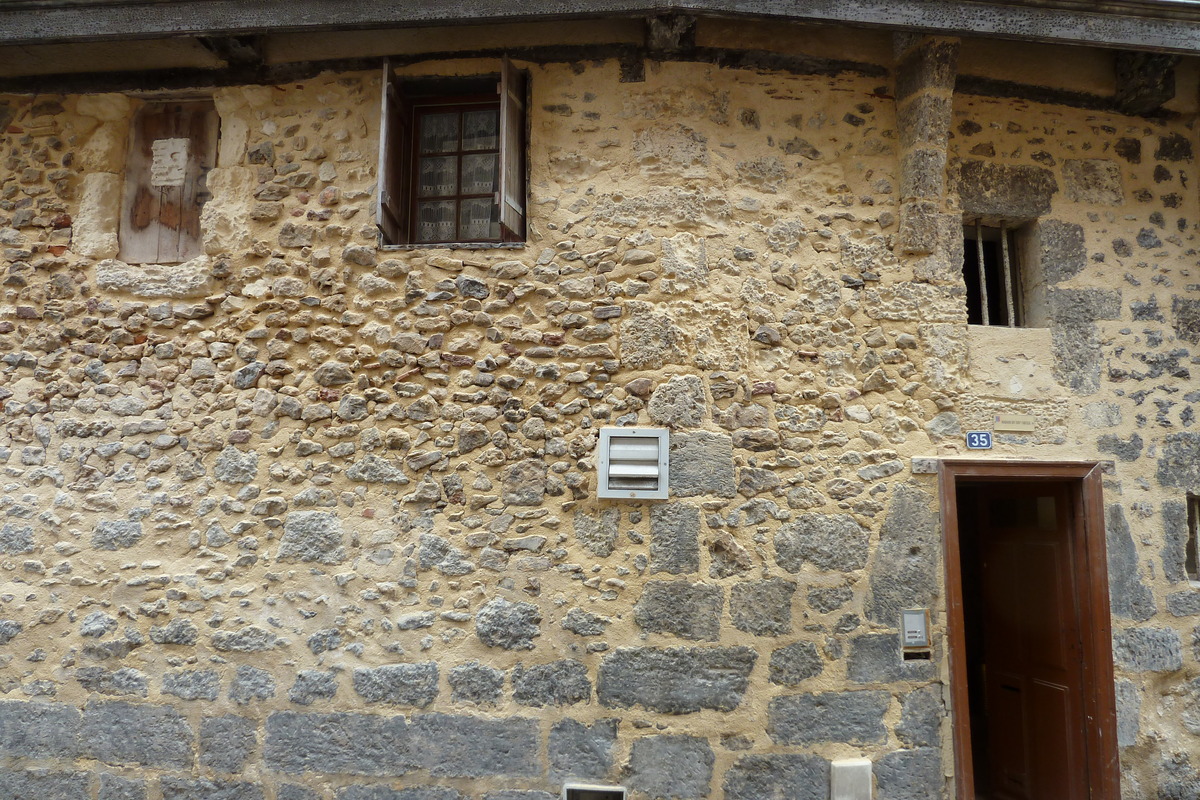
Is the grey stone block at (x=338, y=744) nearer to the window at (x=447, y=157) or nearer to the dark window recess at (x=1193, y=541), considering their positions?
the window at (x=447, y=157)

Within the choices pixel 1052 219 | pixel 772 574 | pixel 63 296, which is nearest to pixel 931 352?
pixel 1052 219

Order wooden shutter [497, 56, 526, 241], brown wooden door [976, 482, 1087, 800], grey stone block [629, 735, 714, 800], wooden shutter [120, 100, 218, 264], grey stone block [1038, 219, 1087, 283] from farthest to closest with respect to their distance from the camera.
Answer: wooden shutter [120, 100, 218, 264], grey stone block [1038, 219, 1087, 283], brown wooden door [976, 482, 1087, 800], wooden shutter [497, 56, 526, 241], grey stone block [629, 735, 714, 800]

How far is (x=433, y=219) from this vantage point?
15.0 feet

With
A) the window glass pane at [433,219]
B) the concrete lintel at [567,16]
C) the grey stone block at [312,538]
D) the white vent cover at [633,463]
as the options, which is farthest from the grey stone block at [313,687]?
the concrete lintel at [567,16]

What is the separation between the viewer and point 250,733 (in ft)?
13.0

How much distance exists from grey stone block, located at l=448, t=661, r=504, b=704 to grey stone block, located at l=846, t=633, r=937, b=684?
1642mm

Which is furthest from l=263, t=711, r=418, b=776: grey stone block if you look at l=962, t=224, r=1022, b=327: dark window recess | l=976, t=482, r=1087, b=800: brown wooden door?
Answer: l=962, t=224, r=1022, b=327: dark window recess

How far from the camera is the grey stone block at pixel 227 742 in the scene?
13.0 feet

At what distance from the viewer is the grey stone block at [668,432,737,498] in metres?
3.98

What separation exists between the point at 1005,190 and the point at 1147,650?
247cm

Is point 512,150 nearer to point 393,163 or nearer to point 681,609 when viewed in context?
point 393,163

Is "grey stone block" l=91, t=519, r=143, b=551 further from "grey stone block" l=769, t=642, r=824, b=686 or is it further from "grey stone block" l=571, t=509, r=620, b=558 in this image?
"grey stone block" l=769, t=642, r=824, b=686

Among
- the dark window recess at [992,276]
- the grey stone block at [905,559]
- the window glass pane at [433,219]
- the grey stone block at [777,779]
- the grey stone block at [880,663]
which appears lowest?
the grey stone block at [777,779]

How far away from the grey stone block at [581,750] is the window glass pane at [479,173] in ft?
9.06
